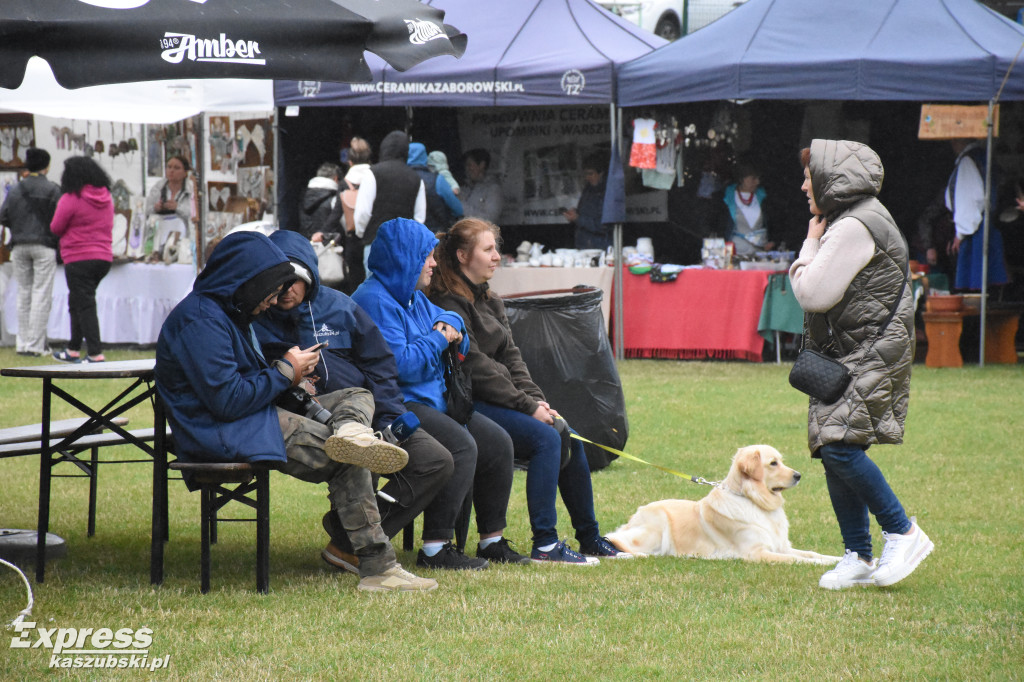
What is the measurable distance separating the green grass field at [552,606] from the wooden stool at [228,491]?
11 centimetres

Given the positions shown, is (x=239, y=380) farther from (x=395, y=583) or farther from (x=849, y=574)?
(x=849, y=574)

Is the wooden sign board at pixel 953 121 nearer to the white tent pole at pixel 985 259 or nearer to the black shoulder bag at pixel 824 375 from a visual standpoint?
the white tent pole at pixel 985 259

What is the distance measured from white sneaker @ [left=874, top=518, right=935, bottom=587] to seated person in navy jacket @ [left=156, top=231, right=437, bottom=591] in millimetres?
1828

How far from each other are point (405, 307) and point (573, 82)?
799 cm

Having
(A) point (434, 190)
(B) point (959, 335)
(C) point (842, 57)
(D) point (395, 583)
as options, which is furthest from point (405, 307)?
(B) point (959, 335)

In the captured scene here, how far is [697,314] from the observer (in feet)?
42.5

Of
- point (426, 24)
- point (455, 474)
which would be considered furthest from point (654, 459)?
point (426, 24)

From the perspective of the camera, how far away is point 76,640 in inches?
160

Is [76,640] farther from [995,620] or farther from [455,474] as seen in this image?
[995,620]

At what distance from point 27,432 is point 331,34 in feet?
6.99

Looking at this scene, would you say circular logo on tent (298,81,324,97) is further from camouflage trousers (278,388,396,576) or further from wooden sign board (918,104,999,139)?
camouflage trousers (278,388,396,576)

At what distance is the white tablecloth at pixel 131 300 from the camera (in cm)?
1383

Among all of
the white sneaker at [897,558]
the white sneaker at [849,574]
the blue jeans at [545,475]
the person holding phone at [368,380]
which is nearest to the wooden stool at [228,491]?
the person holding phone at [368,380]

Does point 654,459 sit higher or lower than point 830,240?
lower
